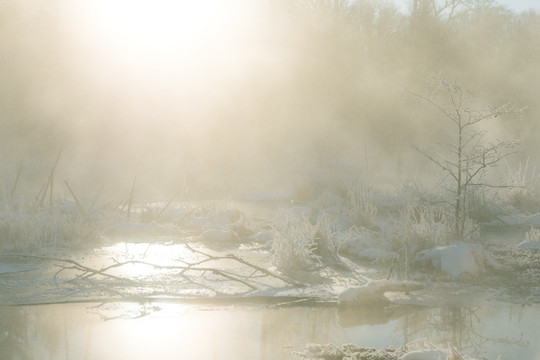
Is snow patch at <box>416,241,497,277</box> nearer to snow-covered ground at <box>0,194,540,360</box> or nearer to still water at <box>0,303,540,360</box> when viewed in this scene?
snow-covered ground at <box>0,194,540,360</box>

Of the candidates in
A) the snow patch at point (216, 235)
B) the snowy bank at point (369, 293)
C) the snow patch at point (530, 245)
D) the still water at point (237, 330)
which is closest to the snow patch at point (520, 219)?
the snow patch at point (530, 245)

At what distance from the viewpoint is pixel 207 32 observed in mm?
23281

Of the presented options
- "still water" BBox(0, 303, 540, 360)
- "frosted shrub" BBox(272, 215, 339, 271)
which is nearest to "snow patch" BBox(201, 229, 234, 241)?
"frosted shrub" BBox(272, 215, 339, 271)

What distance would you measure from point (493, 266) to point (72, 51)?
16702 millimetres

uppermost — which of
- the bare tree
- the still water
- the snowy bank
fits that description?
the bare tree

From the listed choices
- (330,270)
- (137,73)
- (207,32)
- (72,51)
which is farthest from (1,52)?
(330,270)

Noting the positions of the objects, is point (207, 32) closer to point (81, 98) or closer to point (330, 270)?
point (81, 98)

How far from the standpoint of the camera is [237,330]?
15.5 feet

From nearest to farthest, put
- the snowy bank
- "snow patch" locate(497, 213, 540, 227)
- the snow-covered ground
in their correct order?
1. the snowy bank
2. the snow-covered ground
3. "snow patch" locate(497, 213, 540, 227)

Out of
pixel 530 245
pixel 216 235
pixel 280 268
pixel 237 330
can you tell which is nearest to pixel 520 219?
pixel 530 245

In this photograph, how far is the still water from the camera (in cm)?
427

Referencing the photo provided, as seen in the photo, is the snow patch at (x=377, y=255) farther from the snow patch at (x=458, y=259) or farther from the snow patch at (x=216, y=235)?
the snow patch at (x=216, y=235)

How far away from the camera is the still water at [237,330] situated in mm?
4270

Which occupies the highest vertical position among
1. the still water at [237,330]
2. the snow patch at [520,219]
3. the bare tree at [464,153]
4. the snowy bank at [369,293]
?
the bare tree at [464,153]
